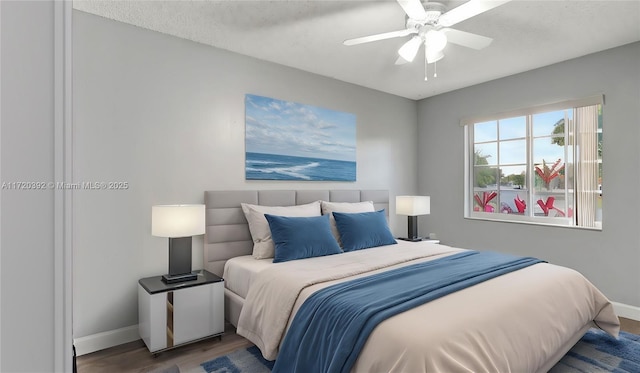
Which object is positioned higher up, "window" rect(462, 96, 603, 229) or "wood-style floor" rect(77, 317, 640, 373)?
"window" rect(462, 96, 603, 229)

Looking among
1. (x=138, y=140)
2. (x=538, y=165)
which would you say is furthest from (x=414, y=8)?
(x=538, y=165)

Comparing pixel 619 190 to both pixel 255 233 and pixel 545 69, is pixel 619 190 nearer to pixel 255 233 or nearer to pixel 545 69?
pixel 545 69

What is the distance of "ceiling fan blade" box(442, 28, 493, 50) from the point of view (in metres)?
2.32

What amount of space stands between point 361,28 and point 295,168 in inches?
60.3

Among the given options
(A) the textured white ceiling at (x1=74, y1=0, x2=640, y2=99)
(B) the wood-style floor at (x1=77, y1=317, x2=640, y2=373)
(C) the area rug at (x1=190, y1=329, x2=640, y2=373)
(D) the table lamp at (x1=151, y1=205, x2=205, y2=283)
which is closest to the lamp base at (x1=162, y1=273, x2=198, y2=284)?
(D) the table lamp at (x1=151, y1=205, x2=205, y2=283)

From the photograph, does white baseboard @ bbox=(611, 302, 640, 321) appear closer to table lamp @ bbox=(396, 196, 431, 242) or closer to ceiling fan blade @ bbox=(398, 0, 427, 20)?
table lamp @ bbox=(396, 196, 431, 242)

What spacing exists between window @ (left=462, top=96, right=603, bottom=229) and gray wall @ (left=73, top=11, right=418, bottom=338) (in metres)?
2.72

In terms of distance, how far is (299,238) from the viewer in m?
2.85

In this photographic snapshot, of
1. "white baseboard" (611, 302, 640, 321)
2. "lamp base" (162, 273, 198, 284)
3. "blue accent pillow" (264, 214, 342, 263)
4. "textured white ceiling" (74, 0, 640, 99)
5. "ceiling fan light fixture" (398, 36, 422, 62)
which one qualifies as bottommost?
"white baseboard" (611, 302, 640, 321)

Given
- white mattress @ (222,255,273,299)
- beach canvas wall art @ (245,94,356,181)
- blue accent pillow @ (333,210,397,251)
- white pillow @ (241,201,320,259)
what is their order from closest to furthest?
white mattress @ (222,255,273,299) < white pillow @ (241,201,320,259) < blue accent pillow @ (333,210,397,251) < beach canvas wall art @ (245,94,356,181)

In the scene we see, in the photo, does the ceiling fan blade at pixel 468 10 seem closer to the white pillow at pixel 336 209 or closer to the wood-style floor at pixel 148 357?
the white pillow at pixel 336 209

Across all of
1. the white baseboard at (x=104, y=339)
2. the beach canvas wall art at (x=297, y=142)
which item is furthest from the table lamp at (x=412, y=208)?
the white baseboard at (x=104, y=339)

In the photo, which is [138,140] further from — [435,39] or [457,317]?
[457,317]

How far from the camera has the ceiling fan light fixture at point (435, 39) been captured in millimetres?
2307
